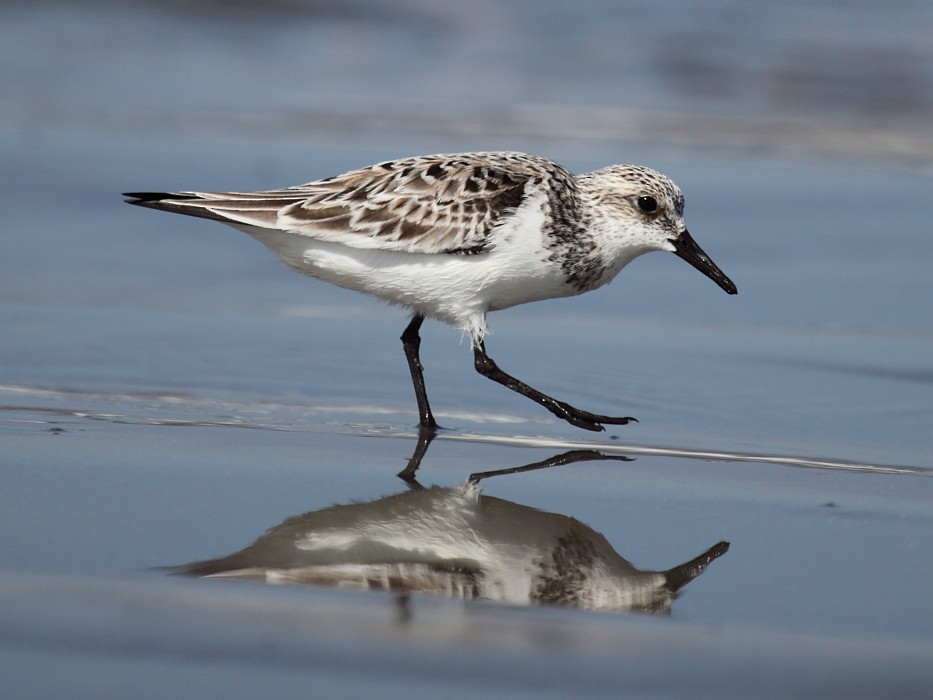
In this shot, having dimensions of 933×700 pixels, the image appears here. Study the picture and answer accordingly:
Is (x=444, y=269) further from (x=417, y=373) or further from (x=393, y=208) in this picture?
(x=417, y=373)

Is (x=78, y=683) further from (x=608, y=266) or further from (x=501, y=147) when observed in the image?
(x=501, y=147)

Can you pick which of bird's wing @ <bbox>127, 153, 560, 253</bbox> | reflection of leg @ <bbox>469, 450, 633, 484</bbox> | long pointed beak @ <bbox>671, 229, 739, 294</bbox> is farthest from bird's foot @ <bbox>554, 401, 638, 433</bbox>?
long pointed beak @ <bbox>671, 229, 739, 294</bbox>

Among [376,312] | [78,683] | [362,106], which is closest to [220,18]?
[362,106]

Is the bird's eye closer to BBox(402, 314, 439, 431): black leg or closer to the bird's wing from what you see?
the bird's wing

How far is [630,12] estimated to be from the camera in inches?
648

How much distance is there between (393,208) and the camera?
19.3ft

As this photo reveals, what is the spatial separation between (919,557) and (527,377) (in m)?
2.49

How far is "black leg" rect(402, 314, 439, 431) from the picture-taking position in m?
5.74

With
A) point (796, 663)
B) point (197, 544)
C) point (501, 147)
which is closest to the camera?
point (796, 663)

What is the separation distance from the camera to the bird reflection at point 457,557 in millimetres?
3922

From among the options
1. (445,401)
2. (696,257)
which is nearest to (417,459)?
(445,401)

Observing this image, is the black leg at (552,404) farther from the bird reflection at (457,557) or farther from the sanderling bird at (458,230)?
the bird reflection at (457,557)

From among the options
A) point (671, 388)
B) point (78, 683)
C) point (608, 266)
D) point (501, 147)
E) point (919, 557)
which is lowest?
point (78, 683)

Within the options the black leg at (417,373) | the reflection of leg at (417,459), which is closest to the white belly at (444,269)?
the black leg at (417,373)
